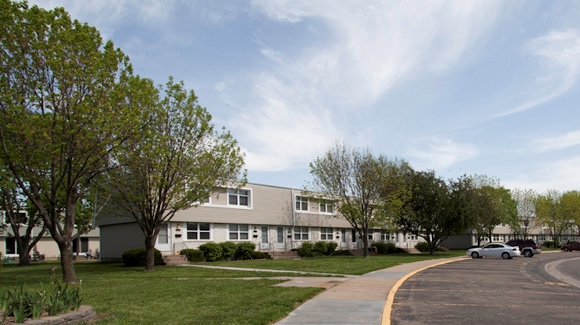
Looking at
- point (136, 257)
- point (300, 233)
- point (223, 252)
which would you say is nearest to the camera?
point (136, 257)

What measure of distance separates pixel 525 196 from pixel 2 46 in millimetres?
81167

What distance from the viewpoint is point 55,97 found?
17.8 metres

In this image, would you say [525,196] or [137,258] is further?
[525,196]

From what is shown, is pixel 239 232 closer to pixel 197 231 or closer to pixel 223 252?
pixel 197 231

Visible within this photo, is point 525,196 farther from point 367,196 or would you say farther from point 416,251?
point 367,196

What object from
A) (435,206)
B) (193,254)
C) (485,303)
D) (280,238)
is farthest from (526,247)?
(485,303)

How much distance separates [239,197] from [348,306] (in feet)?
94.9

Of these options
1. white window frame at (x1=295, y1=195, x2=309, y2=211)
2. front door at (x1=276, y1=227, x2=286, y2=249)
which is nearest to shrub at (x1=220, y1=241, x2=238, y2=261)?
front door at (x1=276, y1=227, x2=286, y2=249)

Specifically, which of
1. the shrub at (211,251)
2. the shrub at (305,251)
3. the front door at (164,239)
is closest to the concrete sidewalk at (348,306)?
the shrub at (211,251)

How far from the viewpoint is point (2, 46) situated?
57.3ft

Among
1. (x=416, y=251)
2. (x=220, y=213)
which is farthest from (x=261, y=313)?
(x=416, y=251)

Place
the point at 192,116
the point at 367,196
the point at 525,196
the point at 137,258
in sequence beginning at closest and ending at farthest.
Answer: the point at 192,116 → the point at 137,258 → the point at 367,196 → the point at 525,196

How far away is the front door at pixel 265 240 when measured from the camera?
41597mm

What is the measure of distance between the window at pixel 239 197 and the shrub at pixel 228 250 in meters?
4.18
